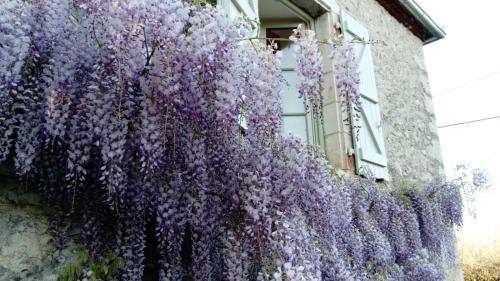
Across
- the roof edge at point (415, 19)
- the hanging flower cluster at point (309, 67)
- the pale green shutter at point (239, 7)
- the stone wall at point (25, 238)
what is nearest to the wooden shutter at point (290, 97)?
the pale green shutter at point (239, 7)

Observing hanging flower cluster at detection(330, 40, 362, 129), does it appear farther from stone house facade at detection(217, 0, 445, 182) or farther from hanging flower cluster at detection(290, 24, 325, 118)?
stone house facade at detection(217, 0, 445, 182)

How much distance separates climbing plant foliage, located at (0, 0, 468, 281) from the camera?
1760mm

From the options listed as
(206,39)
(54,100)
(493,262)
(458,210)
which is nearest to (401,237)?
(458,210)

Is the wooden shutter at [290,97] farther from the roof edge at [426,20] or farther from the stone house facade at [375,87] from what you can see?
the roof edge at [426,20]

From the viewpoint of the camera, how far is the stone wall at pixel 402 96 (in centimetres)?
504

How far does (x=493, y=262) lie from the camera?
8195 millimetres

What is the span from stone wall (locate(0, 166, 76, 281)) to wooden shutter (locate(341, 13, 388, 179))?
9.15ft

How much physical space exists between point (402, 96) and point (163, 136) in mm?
4262

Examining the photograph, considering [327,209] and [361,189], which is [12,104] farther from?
[361,189]

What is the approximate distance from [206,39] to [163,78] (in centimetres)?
23

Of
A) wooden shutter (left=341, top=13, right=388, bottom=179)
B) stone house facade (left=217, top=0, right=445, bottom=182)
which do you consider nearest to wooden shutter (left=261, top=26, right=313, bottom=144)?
stone house facade (left=217, top=0, right=445, bottom=182)

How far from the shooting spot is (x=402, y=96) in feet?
18.0

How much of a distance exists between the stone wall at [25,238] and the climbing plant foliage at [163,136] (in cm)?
8

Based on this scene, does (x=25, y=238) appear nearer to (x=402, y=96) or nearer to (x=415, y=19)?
(x=402, y=96)
